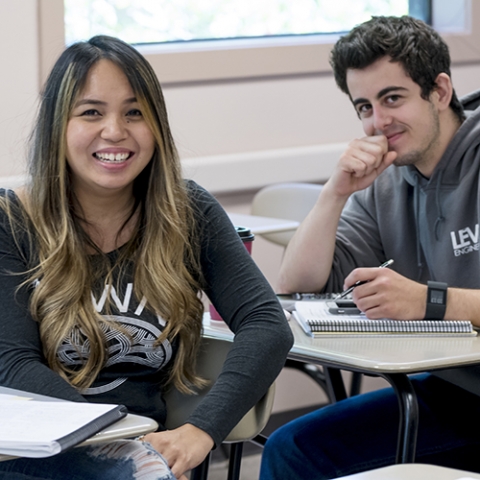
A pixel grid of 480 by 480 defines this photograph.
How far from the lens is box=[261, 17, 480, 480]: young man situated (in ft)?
6.43

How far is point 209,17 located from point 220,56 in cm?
23

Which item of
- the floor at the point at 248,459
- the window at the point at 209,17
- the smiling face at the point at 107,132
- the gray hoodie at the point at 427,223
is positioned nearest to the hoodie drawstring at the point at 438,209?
the gray hoodie at the point at 427,223

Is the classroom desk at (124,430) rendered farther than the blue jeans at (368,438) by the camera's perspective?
No

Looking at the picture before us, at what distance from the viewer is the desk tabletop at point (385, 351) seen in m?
1.60

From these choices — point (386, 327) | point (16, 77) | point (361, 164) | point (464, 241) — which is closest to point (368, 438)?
point (386, 327)

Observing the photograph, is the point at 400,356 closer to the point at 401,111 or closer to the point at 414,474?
the point at 414,474

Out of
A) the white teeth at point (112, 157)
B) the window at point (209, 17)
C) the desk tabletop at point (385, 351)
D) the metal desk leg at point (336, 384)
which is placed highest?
the window at point (209, 17)

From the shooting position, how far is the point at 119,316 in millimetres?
1695

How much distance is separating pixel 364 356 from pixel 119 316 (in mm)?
478

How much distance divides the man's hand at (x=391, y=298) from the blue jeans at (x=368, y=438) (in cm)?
29

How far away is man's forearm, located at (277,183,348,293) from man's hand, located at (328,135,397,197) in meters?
0.04

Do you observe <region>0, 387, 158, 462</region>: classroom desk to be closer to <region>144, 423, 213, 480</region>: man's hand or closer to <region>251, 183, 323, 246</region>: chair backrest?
<region>144, 423, 213, 480</region>: man's hand

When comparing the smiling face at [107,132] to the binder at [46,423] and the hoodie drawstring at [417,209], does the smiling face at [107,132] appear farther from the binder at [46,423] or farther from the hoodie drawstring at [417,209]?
the hoodie drawstring at [417,209]

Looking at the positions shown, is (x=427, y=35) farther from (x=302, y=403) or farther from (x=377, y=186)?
(x=302, y=403)
